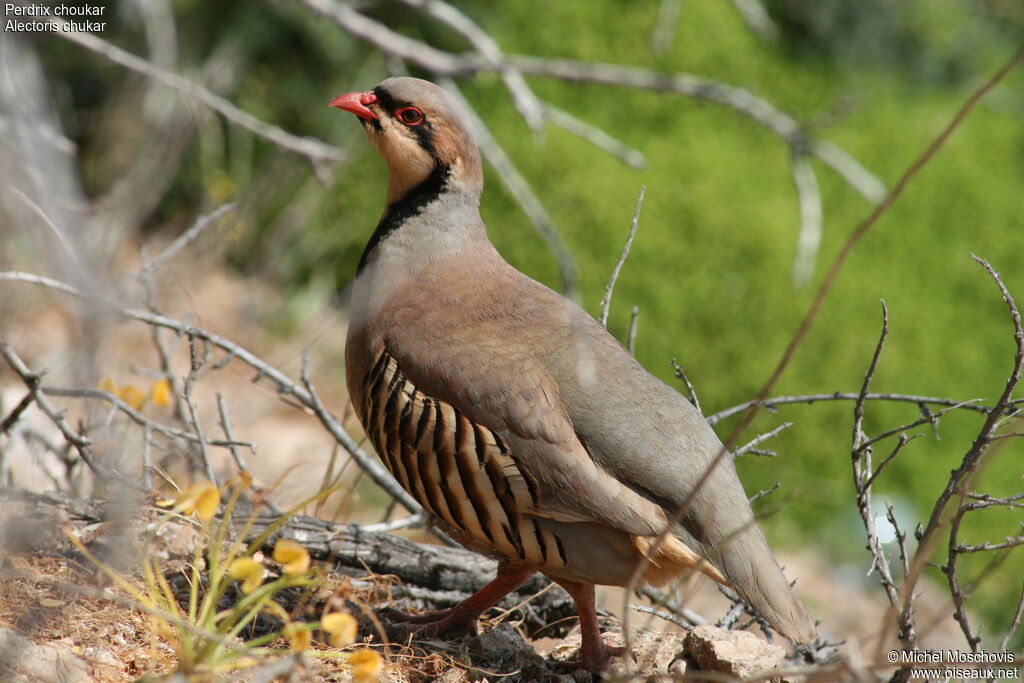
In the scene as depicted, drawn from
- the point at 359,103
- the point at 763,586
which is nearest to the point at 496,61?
the point at 359,103

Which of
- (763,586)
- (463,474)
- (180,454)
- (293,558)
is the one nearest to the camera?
(293,558)

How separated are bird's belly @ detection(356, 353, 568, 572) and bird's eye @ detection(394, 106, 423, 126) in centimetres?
81

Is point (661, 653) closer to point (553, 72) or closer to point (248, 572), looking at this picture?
point (248, 572)

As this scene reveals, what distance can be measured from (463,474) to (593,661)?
0.62m

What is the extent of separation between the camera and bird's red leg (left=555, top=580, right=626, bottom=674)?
2750 millimetres

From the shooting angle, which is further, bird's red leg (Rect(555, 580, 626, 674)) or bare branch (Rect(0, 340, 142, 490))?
bird's red leg (Rect(555, 580, 626, 674))

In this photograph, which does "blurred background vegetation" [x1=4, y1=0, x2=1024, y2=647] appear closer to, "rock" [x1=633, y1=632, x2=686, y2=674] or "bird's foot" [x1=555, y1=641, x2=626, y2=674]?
"rock" [x1=633, y1=632, x2=686, y2=674]

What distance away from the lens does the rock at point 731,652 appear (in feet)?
8.04

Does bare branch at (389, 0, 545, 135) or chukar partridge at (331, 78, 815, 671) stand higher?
bare branch at (389, 0, 545, 135)

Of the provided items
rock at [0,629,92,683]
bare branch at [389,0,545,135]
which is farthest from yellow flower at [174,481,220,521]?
bare branch at [389,0,545,135]

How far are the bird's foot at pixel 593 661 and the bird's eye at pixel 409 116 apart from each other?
1612 millimetres

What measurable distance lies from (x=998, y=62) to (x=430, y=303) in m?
6.58

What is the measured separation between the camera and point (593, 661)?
2.75 metres

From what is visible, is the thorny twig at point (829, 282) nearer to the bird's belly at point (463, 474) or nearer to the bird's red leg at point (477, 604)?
the bird's belly at point (463, 474)
